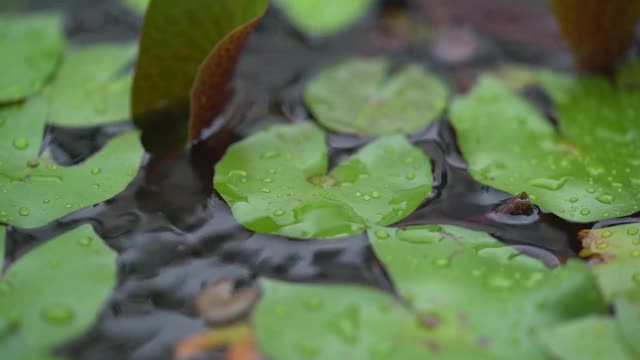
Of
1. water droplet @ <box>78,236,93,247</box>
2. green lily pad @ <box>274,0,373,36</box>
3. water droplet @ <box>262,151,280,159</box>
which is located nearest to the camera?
water droplet @ <box>78,236,93,247</box>

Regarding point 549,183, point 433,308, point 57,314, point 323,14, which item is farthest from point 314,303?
point 323,14

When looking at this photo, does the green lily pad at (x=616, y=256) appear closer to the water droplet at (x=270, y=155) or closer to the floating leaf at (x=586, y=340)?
the floating leaf at (x=586, y=340)

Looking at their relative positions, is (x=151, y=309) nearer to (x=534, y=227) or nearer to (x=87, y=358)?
(x=87, y=358)

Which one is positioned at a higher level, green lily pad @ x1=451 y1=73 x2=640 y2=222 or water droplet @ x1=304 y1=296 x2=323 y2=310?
green lily pad @ x1=451 y1=73 x2=640 y2=222

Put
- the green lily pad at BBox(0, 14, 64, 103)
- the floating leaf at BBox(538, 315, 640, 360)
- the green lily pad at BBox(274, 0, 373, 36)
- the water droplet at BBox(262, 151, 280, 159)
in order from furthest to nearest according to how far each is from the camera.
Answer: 1. the green lily pad at BBox(274, 0, 373, 36)
2. the green lily pad at BBox(0, 14, 64, 103)
3. the water droplet at BBox(262, 151, 280, 159)
4. the floating leaf at BBox(538, 315, 640, 360)

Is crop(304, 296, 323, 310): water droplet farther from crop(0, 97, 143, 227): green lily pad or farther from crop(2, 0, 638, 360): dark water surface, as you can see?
crop(0, 97, 143, 227): green lily pad

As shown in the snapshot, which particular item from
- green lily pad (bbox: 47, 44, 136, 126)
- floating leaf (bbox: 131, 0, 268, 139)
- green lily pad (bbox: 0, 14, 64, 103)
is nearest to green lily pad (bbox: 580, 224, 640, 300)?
floating leaf (bbox: 131, 0, 268, 139)
